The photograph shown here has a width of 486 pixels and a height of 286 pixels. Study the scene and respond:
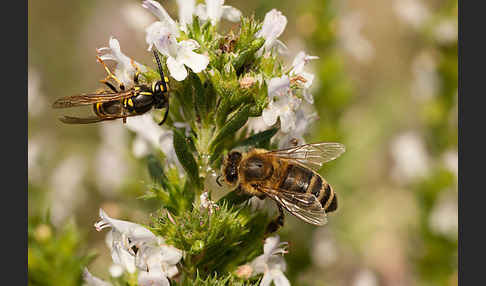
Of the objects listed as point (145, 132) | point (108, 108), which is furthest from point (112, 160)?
point (108, 108)

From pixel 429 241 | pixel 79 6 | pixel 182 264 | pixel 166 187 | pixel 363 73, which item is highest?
pixel 79 6

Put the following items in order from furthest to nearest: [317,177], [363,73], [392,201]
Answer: [363,73]
[392,201]
[317,177]

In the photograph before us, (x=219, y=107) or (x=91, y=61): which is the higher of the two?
(x=91, y=61)

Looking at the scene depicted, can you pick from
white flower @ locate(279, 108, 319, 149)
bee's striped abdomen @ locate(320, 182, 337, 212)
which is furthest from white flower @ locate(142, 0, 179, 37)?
bee's striped abdomen @ locate(320, 182, 337, 212)

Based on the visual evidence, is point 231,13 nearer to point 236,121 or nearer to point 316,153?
point 236,121

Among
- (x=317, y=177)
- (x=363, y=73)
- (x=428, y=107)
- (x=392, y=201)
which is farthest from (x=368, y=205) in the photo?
(x=317, y=177)

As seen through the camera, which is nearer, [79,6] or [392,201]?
[392,201]

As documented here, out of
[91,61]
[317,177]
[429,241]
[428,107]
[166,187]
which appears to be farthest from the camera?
[91,61]

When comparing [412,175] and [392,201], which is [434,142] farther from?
[392,201]

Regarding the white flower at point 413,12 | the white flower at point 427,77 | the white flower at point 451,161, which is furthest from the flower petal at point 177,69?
the white flower at point 413,12
